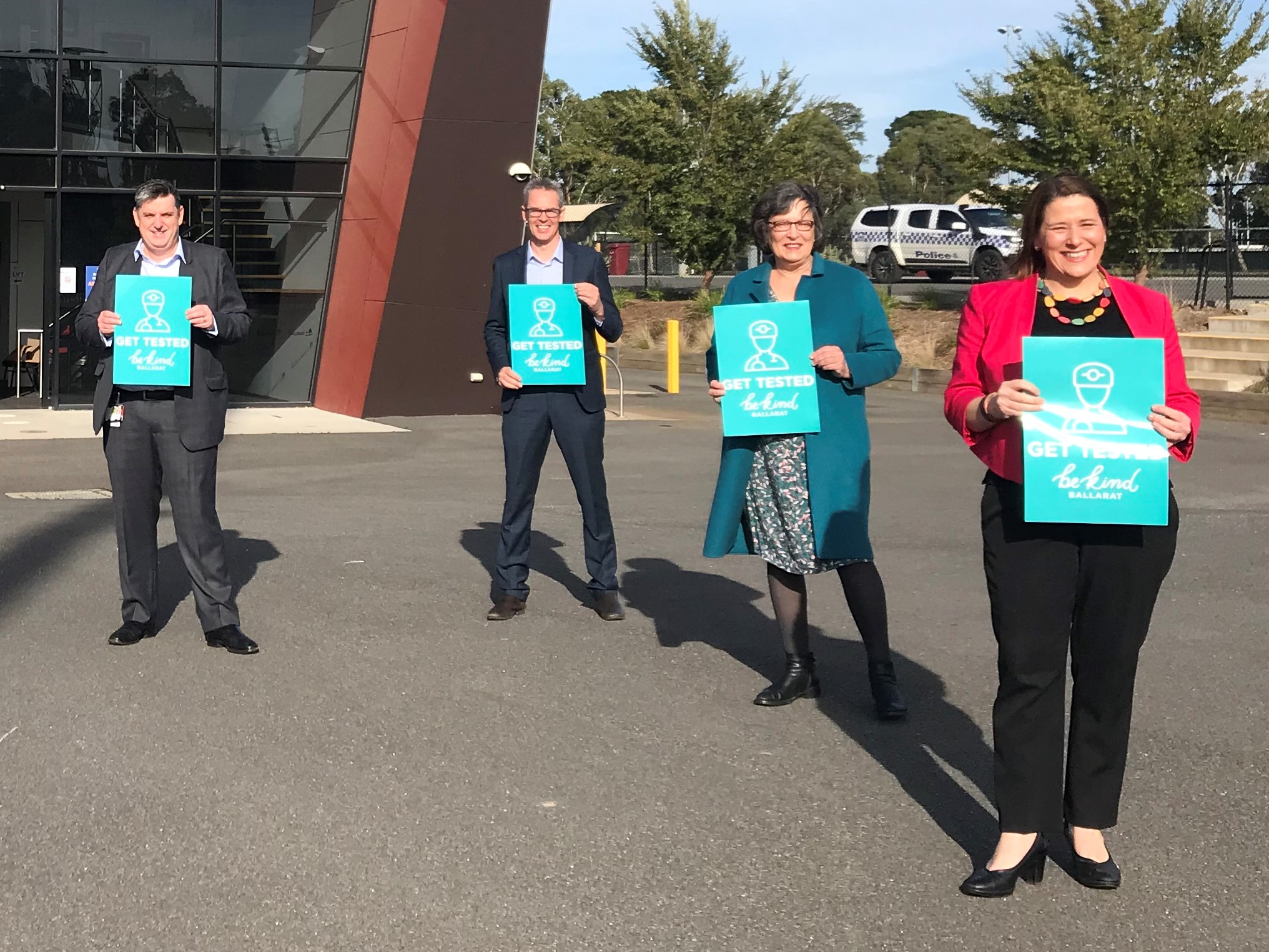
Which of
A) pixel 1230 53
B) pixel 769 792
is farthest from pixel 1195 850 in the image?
pixel 1230 53

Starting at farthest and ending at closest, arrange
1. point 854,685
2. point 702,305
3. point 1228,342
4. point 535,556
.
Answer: point 702,305, point 1228,342, point 535,556, point 854,685

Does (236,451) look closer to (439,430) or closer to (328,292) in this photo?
(439,430)

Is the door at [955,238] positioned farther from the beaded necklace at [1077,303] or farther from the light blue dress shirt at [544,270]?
the beaded necklace at [1077,303]

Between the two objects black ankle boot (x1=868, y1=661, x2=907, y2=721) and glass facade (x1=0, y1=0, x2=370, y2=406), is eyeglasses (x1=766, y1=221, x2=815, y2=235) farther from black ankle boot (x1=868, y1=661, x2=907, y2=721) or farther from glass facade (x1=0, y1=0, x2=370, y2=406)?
glass facade (x1=0, y1=0, x2=370, y2=406)

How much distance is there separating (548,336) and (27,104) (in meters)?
14.8

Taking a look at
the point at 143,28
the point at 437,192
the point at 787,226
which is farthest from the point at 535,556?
the point at 143,28

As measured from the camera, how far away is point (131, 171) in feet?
66.9

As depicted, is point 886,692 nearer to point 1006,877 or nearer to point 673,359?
point 1006,877

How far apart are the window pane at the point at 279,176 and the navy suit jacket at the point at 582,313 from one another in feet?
44.8

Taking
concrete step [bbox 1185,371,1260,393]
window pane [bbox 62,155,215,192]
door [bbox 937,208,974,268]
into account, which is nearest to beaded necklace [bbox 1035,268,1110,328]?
concrete step [bbox 1185,371,1260,393]

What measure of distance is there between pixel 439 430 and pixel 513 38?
16.4 ft

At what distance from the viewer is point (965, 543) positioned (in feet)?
34.0

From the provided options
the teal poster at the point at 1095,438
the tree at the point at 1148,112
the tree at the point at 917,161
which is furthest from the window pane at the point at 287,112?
the tree at the point at 917,161

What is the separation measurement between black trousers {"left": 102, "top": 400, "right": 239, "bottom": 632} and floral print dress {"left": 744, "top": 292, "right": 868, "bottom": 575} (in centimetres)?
246
